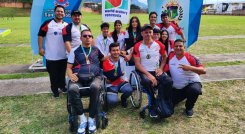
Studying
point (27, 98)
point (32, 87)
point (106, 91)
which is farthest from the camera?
point (32, 87)

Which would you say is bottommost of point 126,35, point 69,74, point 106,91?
point 106,91

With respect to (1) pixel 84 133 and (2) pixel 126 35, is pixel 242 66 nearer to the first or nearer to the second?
(2) pixel 126 35

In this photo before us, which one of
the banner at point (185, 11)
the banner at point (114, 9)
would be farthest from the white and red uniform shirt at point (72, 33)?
the banner at point (185, 11)

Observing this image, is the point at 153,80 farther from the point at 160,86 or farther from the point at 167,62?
the point at 167,62

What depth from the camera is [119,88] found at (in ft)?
15.8

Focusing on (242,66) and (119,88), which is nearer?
(119,88)

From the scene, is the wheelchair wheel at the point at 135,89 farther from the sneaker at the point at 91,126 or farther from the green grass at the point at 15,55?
the green grass at the point at 15,55

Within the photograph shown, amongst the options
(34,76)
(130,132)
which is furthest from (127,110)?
(34,76)

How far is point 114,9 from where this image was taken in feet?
21.5

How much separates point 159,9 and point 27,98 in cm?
429

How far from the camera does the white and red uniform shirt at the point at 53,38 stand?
5.18 metres

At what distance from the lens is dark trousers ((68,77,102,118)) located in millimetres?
3869

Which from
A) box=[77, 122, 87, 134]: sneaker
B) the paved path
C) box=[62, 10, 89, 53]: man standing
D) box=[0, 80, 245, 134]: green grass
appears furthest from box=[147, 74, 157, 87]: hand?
the paved path

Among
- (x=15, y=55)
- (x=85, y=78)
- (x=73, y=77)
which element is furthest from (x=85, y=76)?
(x=15, y=55)
